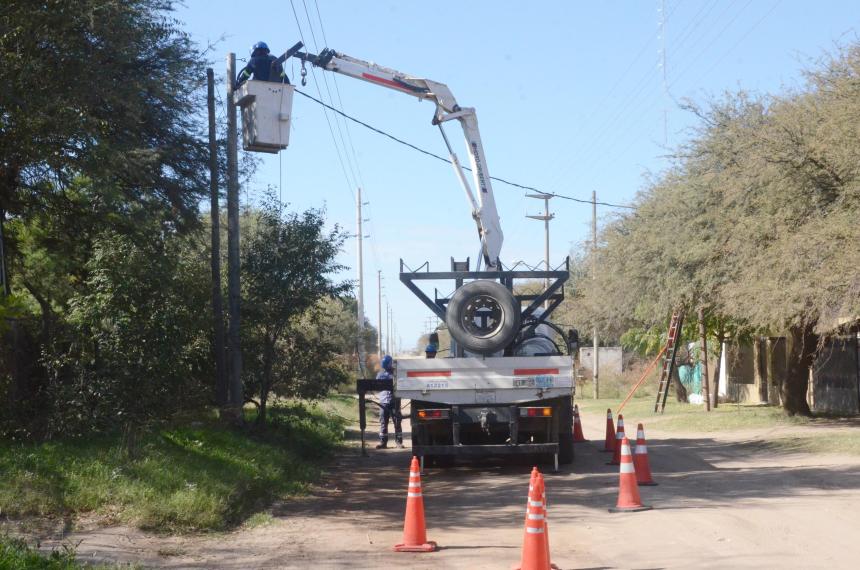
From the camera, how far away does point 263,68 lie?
15.3 m

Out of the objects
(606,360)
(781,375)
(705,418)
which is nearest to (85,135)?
(705,418)

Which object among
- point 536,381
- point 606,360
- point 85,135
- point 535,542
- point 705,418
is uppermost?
point 85,135

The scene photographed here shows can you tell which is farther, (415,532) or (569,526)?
(569,526)

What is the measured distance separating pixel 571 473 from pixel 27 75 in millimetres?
9386

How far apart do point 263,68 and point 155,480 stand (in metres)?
7.30

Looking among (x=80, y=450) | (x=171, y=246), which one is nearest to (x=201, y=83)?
(x=171, y=246)

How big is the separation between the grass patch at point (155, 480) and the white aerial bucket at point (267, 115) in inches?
176

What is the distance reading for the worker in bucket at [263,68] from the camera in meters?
15.3

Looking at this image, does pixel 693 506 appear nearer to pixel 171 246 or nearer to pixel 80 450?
pixel 80 450

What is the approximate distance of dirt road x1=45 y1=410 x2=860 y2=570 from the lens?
27.5ft

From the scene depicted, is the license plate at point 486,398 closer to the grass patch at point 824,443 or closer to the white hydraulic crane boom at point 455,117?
the white hydraulic crane boom at point 455,117

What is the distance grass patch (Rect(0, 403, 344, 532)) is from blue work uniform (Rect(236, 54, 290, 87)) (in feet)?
18.3

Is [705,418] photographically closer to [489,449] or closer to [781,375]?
[781,375]

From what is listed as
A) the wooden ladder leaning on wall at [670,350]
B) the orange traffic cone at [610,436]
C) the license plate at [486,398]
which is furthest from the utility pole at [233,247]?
the wooden ladder leaning on wall at [670,350]
